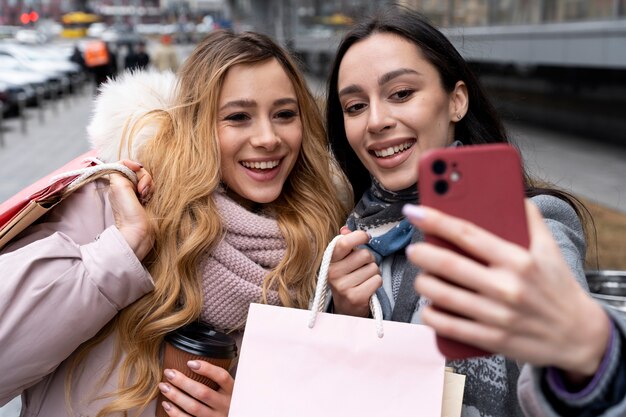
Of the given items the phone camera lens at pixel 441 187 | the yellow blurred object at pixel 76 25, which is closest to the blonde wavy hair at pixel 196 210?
the phone camera lens at pixel 441 187

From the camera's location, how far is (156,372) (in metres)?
2.14

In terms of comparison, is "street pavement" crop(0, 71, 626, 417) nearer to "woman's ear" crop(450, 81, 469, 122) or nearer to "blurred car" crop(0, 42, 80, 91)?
"woman's ear" crop(450, 81, 469, 122)

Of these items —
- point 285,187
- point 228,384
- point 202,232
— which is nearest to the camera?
point 228,384

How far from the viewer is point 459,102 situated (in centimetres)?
234

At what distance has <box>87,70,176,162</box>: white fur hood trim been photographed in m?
2.45

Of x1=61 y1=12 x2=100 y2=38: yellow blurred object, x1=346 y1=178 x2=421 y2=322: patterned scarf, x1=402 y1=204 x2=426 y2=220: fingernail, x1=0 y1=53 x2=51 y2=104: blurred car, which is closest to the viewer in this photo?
x1=402 y1=204 x2=426 y2=220: fingernail

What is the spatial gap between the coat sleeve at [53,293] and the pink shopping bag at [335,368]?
1.74 feet

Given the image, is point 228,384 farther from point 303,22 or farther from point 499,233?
point 303,22

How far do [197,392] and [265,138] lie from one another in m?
0.91

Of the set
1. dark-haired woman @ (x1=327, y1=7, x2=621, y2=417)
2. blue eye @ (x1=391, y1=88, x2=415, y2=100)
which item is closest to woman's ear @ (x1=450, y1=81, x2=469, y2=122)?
dark-haired woman @ (x1=327, y1=7, x2=621, y2=417)

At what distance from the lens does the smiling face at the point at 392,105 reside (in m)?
2.12

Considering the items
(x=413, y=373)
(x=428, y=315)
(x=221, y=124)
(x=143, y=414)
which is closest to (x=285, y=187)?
(x=221, y=124)

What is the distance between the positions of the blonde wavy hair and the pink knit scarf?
0.03 m

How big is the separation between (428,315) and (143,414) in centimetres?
143
